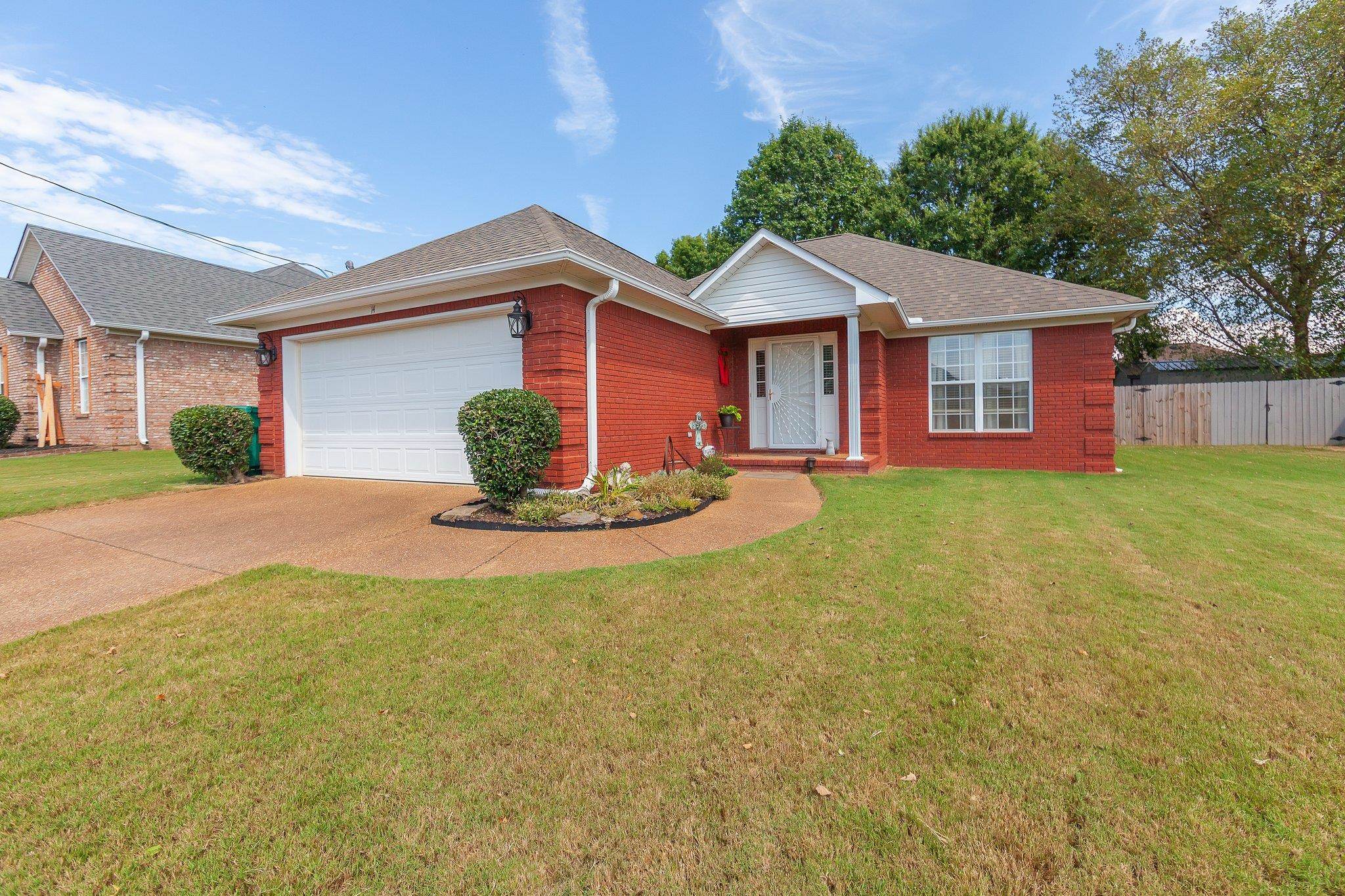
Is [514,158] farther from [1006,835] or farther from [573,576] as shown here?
[1006,835]

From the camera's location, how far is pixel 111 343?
15.0 meters

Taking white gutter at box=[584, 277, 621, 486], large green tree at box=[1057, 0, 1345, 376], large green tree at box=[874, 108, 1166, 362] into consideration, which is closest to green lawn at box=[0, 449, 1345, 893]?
white gutter at box=[584, 277, 621, 486]

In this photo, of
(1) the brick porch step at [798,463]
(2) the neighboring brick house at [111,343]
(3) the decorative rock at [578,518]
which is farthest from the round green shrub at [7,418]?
(1) the brick porch step at [798,463]

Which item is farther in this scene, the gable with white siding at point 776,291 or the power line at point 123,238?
the power line at point 123,238

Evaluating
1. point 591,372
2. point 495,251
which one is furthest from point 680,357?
point 495,251

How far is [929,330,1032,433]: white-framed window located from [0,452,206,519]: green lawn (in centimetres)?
1313

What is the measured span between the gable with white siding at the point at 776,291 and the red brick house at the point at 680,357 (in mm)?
35

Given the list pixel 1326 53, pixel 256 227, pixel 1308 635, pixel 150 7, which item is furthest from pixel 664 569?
pixel 1326 53

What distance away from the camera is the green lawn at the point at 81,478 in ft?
24.7

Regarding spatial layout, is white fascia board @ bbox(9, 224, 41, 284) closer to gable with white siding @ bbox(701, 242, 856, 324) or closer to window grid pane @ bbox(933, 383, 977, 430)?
gable with white siding @ bbox(701, 242, 856, 324)

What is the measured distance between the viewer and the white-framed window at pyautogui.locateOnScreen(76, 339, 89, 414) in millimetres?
15766

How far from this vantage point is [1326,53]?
53.3 feet

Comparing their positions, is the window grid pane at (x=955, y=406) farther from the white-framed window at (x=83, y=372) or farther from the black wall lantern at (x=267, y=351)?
the white-framed window at (x=83, y=372)

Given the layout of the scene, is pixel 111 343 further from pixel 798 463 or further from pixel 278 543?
pixel 798 463
